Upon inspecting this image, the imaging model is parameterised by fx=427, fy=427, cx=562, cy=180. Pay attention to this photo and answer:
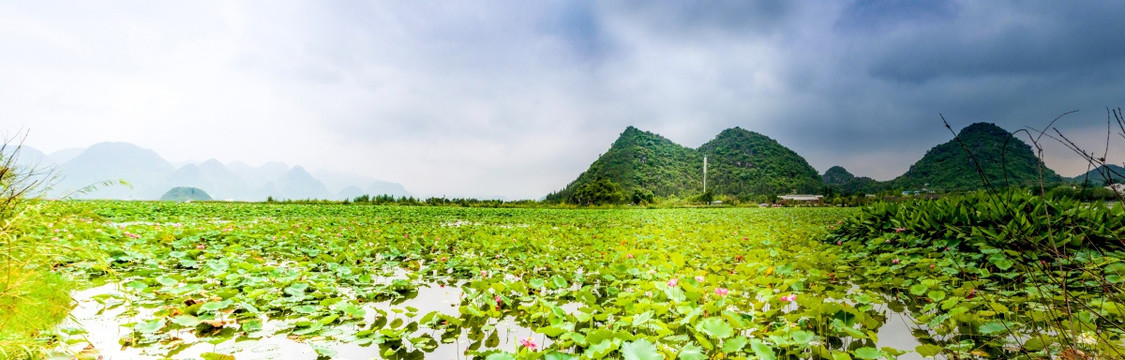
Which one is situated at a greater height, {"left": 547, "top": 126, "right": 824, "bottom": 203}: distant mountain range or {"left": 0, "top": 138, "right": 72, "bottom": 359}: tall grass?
{"left": 547, "top": 126, "right": 824, "bottom": 203}: distant mountain range

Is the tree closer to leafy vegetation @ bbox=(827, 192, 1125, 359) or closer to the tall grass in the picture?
leafy vegetation @ bbox=(827, 192, 1125, 359)

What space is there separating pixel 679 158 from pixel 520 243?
6431 centimetres

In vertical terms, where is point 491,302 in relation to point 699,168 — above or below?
below

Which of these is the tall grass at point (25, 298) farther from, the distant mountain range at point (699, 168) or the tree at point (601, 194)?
the distant mountain range at point (699, 168)

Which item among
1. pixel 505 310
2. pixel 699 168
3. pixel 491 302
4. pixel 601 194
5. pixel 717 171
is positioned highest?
pixel 699 168

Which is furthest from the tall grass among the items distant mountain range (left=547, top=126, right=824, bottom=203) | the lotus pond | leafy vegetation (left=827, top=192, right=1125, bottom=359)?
distant mountain range (left=547, top=126, right=824, bottom=203)

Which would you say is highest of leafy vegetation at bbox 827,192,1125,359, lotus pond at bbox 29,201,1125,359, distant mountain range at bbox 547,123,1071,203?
distant mountain range at bbox 547,123,1071,203

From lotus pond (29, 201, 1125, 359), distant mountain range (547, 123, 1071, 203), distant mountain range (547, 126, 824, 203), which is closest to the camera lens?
lotus pond (29, 201, 1125, 359)

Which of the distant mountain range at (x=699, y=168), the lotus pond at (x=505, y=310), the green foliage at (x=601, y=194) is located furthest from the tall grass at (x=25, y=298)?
the distant mountain range at (x=699, y=168)

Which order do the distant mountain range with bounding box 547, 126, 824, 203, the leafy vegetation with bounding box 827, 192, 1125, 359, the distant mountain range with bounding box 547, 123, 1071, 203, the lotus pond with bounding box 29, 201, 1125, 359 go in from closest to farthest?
the leafy vegetation with bounding box 827, 192, 1125, 359
the lotus pond with bounding box 29, 201, 1125, 359
the distant mountain range with bounding box 547, 123, 1071, 203
the distant mountain range with bounding box 547, 126, 824, 203

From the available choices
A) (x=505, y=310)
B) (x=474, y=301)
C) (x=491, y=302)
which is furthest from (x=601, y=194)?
(x=491, y=302)

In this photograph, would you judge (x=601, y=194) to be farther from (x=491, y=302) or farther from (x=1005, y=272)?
(x=491, y=302)

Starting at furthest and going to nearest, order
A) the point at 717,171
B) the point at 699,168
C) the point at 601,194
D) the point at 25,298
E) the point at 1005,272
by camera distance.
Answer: the point at 699,168 < the point at 717,171 < the point at 601,194 < the point at 1005,272 < the point at 25,298

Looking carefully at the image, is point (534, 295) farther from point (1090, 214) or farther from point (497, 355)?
point (1090, 214)
